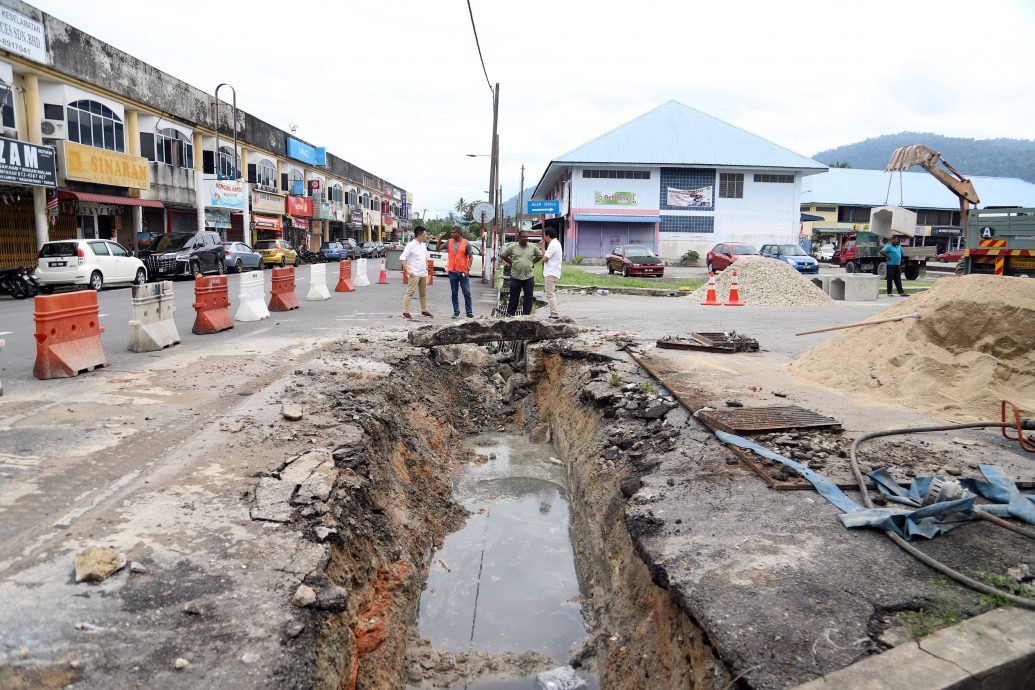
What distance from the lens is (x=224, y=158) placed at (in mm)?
37438

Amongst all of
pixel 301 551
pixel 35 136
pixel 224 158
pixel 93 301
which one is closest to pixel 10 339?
pixel 93 301

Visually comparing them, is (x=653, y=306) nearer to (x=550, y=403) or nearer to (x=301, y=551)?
(x=550, y=403)

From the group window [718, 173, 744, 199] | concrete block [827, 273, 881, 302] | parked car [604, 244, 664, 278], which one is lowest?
concrete block [827, 273, 881, 302]

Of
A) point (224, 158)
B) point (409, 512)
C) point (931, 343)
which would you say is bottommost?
point (409, 512)

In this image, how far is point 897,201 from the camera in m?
55.9

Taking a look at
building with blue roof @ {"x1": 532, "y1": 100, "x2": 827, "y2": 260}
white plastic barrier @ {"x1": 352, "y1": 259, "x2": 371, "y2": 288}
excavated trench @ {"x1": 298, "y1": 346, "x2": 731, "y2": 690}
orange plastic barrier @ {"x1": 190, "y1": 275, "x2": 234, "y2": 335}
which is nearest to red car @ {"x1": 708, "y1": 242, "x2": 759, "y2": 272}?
white plastic barrier @ {"x1": 352, "y1": 259, "x2": 371, "y2": 288}

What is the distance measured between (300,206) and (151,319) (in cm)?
4191

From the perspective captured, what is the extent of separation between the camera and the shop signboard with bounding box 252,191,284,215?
41478mm

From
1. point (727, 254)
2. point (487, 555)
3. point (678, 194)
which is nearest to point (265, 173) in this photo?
Answer: point (678, 194)

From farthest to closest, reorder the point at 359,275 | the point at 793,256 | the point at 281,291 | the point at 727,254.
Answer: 1. the point at 793,256
2. the point at 727,254
3. the point at 359,275
4. the point at 281,291

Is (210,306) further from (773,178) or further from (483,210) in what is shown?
(773,178)

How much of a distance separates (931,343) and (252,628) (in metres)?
6.54

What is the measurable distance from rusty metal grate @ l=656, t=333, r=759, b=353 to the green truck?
9.63 m

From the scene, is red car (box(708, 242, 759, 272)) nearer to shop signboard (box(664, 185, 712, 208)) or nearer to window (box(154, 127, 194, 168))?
shop signboard (box(664, 185, 712, 208))
